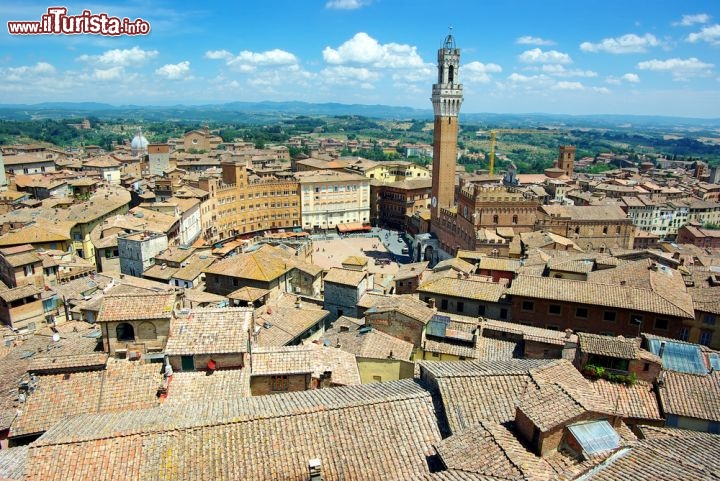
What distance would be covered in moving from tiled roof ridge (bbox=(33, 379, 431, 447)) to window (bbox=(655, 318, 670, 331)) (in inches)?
751

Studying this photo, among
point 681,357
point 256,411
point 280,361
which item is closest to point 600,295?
point 681,357

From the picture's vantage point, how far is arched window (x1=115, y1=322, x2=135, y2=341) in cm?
2195

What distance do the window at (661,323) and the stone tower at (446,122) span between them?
49.4 m

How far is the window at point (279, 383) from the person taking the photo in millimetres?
20641

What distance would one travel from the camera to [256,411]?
1603 cm

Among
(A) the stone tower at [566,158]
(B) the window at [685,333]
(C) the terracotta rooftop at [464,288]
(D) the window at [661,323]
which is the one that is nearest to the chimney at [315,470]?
(C) the terracotta rooftop at [464,288]

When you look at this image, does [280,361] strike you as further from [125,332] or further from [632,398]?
[632,398]

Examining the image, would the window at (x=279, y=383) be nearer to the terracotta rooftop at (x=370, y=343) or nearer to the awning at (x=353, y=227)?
the terracotta rooftop at (x=370, y=343)

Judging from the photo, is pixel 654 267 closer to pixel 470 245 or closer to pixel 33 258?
pixel 470 245

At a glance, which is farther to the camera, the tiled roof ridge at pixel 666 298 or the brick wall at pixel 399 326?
the tiled roof ridge at pixel 666 298

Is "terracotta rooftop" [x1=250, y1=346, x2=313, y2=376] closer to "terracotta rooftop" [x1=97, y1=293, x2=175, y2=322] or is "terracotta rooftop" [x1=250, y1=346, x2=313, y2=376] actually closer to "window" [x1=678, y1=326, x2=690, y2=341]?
"terracotta rooftop" [x1=97, y1=293, x2=175, y2=322]

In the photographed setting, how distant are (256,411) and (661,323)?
82.2ft

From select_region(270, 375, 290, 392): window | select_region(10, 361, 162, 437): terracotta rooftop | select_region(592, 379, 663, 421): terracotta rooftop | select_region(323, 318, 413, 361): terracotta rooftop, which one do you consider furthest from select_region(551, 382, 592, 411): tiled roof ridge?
select_region(10, 361, 162, 437): terracotta rooftop

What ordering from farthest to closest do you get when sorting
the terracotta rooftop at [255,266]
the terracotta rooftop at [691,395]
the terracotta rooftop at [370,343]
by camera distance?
the terracotta rooftop at [255,266] → the terracotta rooftop at [370,343] → the terracotta rooftop at [691,395]
